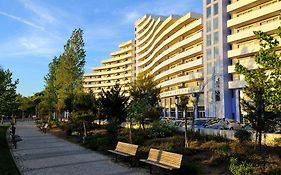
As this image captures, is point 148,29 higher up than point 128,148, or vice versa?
point 148,29

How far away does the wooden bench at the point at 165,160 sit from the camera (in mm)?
11258

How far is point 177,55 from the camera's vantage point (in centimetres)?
6222

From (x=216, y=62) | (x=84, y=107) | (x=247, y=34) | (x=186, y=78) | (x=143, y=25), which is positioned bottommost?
(x=84, y=107)

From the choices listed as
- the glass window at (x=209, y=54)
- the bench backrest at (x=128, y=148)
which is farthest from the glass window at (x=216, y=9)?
the bench backrest at (x=128, y=148)

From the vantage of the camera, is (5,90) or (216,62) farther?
(216,62)

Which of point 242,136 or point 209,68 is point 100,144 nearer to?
point 242,136

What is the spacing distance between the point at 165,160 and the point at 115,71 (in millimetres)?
116533

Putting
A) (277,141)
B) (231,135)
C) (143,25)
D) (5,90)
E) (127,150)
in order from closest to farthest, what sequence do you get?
(127,150)
(277,141)
(231,135)
(5,90)
(143,25)

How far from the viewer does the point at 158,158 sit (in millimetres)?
12359

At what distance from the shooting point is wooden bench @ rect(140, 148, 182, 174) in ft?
36.9

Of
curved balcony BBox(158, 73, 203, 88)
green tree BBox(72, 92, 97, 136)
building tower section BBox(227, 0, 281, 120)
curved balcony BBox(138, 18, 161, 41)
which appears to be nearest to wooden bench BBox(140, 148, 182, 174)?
green tree BBox(72, 92, 97, 136)

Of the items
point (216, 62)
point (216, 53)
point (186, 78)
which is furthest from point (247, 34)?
point (186, 78)

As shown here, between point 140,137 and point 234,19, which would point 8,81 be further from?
point 234,19

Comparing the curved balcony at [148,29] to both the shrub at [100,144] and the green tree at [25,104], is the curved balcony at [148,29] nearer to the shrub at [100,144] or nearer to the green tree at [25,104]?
the green tree at [25,104]
